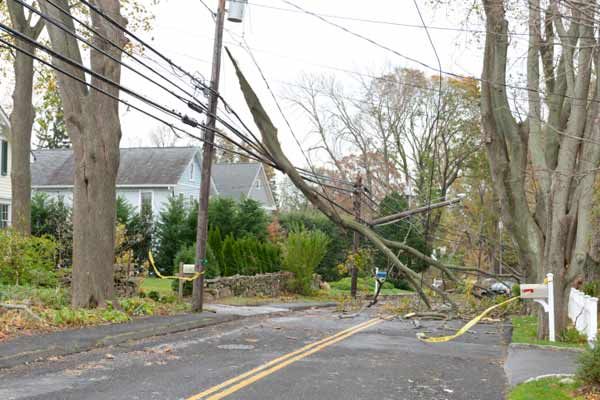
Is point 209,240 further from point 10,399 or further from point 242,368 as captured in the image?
point 10,399

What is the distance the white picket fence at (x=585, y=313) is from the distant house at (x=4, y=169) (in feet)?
81.9

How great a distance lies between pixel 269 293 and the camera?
2988 centimetres

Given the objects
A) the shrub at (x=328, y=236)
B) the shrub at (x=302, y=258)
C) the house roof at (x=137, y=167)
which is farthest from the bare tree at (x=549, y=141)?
the house roof at (x=137, y=167)

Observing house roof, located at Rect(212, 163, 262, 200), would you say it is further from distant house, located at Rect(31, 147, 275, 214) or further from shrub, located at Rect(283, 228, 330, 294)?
shrub, located at Rect(283, 228, 330, 294)

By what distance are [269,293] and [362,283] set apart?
13.1 m

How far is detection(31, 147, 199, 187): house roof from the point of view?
41.4 m

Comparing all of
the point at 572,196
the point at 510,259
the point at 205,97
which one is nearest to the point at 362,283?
the point at 510,259

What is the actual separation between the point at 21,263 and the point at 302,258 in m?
15.8

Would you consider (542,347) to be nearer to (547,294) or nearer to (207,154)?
(547,294)

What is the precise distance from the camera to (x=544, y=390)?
27.8 ft

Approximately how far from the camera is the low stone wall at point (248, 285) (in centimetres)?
2458

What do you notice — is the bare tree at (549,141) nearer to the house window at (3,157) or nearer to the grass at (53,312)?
the grass at (53,312)

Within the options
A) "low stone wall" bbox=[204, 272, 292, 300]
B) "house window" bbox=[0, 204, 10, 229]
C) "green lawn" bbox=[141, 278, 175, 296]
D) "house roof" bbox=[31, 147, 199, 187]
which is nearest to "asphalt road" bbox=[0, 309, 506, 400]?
"green lawn" bbox=[141, 278, 175, 296]

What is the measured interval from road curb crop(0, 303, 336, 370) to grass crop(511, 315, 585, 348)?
271 inches
